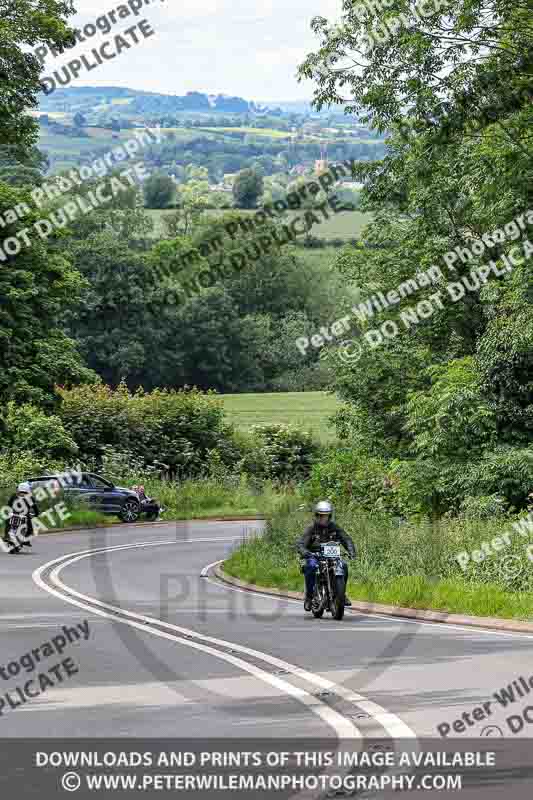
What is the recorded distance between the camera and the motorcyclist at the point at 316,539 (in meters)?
20.3

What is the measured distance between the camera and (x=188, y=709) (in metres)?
11.6

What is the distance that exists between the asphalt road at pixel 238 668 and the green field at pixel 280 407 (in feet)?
223

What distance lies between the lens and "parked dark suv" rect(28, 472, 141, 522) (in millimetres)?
48656

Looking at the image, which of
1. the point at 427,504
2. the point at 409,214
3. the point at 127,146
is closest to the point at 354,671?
the point at 427,504

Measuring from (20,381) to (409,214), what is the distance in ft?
50.4
